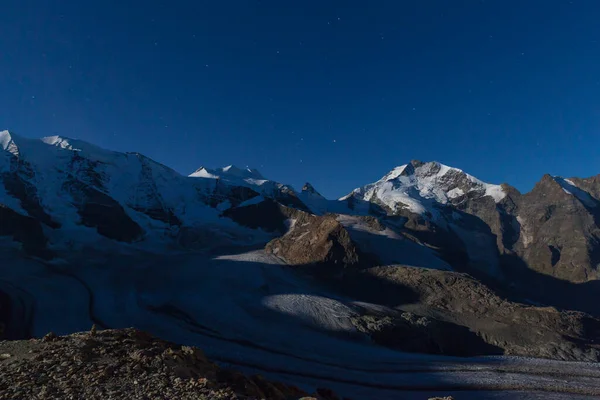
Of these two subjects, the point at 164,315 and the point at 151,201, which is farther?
the point at 151,201

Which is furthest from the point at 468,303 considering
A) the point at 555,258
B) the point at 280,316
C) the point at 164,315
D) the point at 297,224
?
the point at 555,258

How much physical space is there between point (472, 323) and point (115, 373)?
64708mm

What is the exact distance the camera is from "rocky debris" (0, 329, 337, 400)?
1074cm

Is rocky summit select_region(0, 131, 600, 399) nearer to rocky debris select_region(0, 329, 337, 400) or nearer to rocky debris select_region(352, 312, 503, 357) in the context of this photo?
rocky debris select_region(0, 329, 337, 400)

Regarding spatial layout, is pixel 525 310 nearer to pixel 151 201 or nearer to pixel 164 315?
pixel 164 315

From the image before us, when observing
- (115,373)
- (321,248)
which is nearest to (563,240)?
(321,248)

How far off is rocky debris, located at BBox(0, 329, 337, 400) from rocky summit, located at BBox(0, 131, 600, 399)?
7cm

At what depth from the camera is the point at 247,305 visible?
62.7 metres

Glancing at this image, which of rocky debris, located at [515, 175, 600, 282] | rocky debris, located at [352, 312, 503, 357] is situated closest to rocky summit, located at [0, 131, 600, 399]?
rocky debris, located at [352, 312, 503, 357]

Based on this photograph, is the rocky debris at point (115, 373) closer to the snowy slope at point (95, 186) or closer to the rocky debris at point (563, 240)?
the snowy slope at point (95, 186)

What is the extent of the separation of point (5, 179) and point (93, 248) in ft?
180

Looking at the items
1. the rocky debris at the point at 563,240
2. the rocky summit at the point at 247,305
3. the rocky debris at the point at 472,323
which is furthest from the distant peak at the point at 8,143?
the rocky debris at the point at 563,240

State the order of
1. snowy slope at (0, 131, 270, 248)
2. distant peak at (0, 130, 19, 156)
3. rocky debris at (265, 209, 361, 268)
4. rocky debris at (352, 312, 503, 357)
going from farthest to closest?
distant peak at (0, 130, 19, 156) < snowy slope at (0, 131, 270, 248) < rocky debris at (265, 209, 361, 268) < rocky debris at (352, 312, 503, 357)

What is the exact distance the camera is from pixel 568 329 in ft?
200
